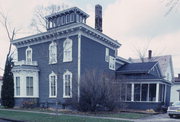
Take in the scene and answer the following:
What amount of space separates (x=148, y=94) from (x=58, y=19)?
13466 mm

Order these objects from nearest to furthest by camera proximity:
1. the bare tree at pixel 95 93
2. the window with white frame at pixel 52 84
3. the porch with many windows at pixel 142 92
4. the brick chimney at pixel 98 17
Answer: the bare tree at pixel 95 93 < the window with white frame at pixel 52 84 < the porch with many windows at pixel 142 92 < the brick chimney at pixel 98 17

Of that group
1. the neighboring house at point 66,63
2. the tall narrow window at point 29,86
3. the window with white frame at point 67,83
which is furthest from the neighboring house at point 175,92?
the tall narrow window at point 29,86

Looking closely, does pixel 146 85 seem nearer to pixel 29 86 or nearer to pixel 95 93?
pixel 95 93

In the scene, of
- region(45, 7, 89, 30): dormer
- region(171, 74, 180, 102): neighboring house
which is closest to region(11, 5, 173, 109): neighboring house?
region(45, 7, 89, 30): dormer

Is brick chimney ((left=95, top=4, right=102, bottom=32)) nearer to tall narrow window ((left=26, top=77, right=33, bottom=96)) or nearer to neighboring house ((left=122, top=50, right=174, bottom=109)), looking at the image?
neighboring house ((left=122, top=50, right=174, bottom=109))

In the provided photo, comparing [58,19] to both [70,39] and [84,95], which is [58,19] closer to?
[70,39]

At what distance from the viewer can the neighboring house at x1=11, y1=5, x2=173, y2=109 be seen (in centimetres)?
1683

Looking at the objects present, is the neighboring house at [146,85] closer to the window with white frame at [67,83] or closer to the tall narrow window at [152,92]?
the tall narrow window at [152,92]

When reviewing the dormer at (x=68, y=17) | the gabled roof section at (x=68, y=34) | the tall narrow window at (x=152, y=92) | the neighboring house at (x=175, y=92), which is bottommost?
the neighboring house at (x=175, y=92)

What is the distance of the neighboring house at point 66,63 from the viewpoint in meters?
16.8

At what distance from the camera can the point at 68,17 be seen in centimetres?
2006

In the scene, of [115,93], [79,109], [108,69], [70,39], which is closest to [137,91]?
[108,69]

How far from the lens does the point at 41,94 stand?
62.8 ft

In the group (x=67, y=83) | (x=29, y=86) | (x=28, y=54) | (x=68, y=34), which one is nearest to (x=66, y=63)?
(x=67, y=83)
